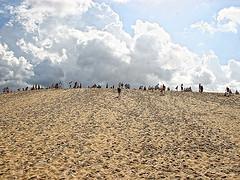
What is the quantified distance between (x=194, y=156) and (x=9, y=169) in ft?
37.0

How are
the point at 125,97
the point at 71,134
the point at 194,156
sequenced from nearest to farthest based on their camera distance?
the point at 194,156 < the point at 71,134 < the point at 125,97

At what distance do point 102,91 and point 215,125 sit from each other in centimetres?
2361

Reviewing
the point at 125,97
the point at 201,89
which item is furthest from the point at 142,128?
the point at 201,89

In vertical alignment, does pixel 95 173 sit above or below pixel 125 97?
below

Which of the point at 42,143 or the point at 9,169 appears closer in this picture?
the point at 9,169

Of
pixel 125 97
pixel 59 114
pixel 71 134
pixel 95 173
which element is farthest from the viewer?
pixel 125 97

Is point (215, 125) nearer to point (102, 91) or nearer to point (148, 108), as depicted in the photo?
point (148, 108)

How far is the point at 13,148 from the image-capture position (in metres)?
25.3

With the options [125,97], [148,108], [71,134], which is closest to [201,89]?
[125,97]

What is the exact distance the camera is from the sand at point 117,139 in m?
21.3

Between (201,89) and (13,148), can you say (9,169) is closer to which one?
(13,148)

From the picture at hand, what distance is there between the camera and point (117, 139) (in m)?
28.6

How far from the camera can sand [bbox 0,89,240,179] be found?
2127 cm

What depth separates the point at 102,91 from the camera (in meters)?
55.5
